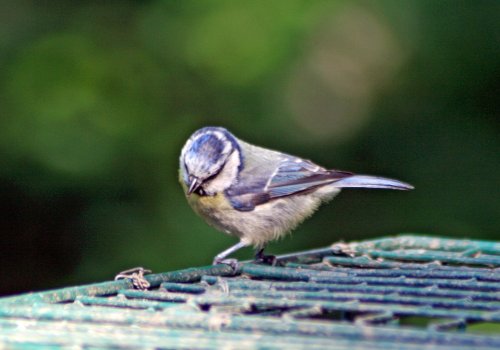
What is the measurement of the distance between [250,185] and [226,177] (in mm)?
135

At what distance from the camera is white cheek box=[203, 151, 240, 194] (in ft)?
15.3

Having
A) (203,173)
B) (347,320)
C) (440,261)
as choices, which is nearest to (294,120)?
(203,173)

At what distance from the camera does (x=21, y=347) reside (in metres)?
2.22

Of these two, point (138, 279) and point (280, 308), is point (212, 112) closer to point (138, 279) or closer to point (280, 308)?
point (138, 279)

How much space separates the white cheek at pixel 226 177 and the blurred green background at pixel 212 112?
1.39m

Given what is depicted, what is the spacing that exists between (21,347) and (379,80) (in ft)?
15.9

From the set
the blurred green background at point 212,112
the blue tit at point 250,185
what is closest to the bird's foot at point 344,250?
the blue tit at point 250,185

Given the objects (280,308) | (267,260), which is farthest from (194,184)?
(280,308)

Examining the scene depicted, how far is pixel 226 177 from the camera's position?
187 inches

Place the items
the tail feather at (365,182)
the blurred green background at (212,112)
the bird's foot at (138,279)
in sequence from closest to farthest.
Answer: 1. the bird's foot at (138,279)
2. the tail feather at (365,182)
3. the blurred green background at (212,112)

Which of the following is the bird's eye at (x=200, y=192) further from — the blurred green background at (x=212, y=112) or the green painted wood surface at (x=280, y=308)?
the blurred green background at (x=212, y=112)

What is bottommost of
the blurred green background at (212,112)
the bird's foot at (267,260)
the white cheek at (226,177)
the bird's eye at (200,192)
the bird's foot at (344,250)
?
the bird's foot at (267,260)

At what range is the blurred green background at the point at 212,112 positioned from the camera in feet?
19.9

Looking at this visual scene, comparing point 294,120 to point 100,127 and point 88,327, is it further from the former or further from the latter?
point 88,327
